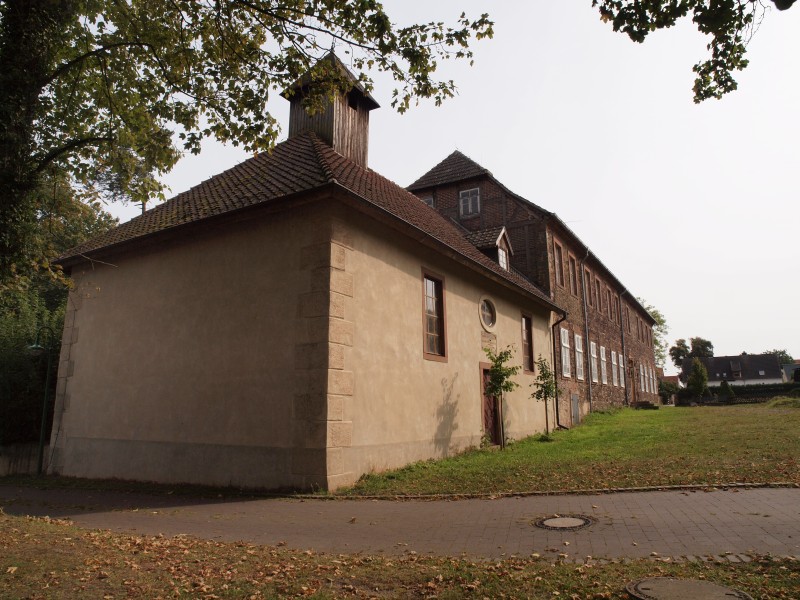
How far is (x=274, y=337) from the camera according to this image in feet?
34.6

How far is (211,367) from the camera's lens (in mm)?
11305

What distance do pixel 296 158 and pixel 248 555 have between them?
954 cm

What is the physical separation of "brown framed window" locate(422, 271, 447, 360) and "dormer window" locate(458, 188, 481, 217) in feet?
34.5

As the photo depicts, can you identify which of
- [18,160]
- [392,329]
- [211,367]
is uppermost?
[18,160]

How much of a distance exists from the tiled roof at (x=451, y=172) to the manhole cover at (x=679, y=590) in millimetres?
20400

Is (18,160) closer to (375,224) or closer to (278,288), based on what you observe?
(278,288)

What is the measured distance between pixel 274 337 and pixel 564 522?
5973 mm

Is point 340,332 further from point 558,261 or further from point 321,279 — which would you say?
point 558,261

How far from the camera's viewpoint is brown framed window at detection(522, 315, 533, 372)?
737 inches

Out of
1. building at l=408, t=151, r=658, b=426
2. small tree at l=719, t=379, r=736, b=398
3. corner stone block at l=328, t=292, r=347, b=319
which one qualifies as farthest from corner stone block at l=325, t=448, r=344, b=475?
small tree at l=719, t=379, r=736, b=398

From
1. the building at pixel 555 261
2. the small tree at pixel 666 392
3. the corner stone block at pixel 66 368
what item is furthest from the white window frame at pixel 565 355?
the small tree at pixel 666 392

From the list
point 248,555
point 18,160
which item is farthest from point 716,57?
point 18,160

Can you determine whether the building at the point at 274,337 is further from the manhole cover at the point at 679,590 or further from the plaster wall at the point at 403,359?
the manhole cover at the point at 679,590

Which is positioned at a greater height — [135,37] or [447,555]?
[135,37]
